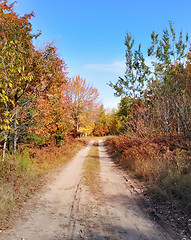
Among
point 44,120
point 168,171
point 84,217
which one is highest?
point 44,120

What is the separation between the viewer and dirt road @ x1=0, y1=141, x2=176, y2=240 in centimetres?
393

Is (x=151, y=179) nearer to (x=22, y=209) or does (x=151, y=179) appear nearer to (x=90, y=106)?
(x=22, y=209)

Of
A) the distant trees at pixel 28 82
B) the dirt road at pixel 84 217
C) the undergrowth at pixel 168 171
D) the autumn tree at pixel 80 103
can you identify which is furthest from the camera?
the autumn tree at pixel 80 103

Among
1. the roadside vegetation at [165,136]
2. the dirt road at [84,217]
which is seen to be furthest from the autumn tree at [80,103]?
the dirt road at [84,217]

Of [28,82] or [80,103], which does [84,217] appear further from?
[80,103]

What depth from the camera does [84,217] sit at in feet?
15.7

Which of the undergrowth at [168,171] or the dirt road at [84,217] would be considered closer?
the dirt road at [84,217]

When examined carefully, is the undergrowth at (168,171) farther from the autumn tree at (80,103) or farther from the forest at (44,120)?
the autumn tree at (80,103)

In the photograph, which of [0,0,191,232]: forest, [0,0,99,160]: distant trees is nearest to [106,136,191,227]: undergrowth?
[0,0,191,232]: forest

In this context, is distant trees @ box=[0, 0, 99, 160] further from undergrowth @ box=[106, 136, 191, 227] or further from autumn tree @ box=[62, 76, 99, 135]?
autumn tree @ box=[62, 76, 99, 135]

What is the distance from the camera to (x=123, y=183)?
27.3ft

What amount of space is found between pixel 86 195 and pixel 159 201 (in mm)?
2563

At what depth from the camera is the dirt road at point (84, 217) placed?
3928 mm

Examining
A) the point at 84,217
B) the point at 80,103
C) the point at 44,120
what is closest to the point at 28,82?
the point at 44,120
